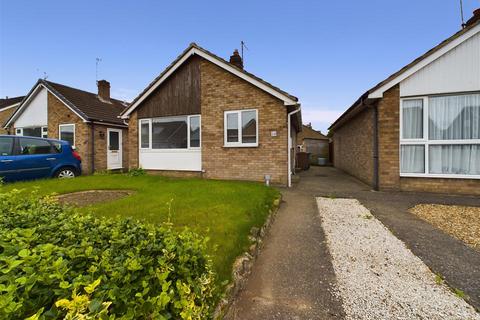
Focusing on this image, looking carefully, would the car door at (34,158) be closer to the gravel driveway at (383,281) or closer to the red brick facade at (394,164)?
the gravel driveway at (383,281)

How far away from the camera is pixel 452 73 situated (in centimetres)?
721

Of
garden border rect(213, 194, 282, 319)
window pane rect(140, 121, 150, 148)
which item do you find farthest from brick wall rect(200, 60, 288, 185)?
garden border rect(213, 194, 282, 319)

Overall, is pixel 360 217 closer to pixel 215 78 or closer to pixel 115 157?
pixel 215 78

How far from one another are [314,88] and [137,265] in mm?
18360

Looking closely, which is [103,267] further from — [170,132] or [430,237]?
[170,132]

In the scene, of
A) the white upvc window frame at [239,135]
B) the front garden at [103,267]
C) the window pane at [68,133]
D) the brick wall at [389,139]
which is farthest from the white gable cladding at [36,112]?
the brick wall at [389,139]

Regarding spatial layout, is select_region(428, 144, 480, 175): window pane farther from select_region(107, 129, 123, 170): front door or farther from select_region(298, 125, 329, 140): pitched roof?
select_region(298, 125, 329, 140): pitched roof

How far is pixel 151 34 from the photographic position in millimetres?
12289

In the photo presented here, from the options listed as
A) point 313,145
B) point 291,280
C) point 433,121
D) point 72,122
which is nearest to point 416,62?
point 433,121

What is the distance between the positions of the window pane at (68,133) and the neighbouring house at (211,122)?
5092 mm

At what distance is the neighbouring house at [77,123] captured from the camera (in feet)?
45.1

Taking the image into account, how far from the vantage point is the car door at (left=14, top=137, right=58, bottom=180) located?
815 centimetres

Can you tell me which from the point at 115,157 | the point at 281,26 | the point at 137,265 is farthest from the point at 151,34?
the point at 137,265

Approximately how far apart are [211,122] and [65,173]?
628 cm
